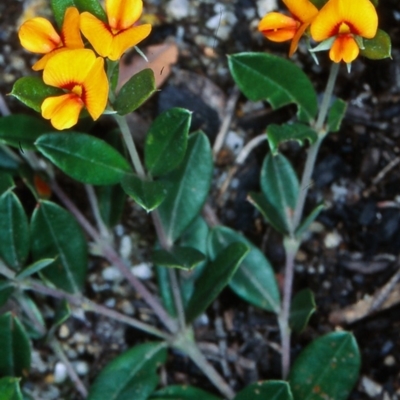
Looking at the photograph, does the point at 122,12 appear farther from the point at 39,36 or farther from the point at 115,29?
the point at 39,36

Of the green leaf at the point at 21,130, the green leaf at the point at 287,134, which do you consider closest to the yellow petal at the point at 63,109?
the green leaf at the point at 21,130

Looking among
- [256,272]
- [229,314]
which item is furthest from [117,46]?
[229,314]

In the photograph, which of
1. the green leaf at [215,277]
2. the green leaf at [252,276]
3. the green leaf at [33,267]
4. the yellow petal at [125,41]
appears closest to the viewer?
the yellow petal at [125,41]

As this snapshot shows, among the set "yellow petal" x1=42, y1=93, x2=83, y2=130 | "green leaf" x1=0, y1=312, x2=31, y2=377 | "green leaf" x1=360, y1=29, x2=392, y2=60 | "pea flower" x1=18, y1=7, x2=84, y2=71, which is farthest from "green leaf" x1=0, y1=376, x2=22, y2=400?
"green leaf" x1=360, y1=29, x2=392, y2=60

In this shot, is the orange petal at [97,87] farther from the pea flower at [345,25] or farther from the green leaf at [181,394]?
the green leaf at [181,394]

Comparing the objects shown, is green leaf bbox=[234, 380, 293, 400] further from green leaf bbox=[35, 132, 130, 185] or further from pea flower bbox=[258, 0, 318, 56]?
pea flower bbox=[258, 0, 318, 56]

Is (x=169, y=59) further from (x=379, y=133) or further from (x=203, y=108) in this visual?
(x=379, y=133)
